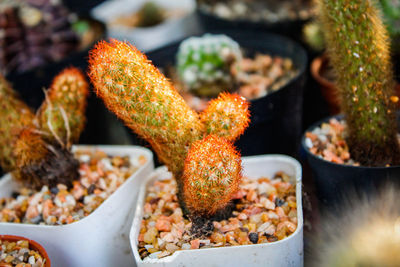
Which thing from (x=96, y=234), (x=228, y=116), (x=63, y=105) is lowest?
(x=96, y=234)

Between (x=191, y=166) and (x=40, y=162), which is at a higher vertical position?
(x=191, y=166)

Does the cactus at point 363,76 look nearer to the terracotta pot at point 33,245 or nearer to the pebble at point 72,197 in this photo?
the pebble at point 72,197

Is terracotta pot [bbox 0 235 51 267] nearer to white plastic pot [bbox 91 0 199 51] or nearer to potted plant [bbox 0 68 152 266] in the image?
potted plant [bbox 0 68 152 266]

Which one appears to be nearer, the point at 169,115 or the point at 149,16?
the point at 169,115

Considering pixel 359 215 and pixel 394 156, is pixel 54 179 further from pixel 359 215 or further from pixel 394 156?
pixel 394 156

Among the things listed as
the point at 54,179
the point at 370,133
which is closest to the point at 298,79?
the point at 370,133

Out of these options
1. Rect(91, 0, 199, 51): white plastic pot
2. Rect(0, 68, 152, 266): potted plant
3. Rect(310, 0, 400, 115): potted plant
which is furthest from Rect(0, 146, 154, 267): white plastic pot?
Rect(91, 0, 199, 51): white plastic pot

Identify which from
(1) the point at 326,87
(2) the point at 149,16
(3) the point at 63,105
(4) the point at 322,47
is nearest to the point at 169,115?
(3) the point at 63,105

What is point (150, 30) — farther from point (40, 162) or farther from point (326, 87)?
point (40, 162)
